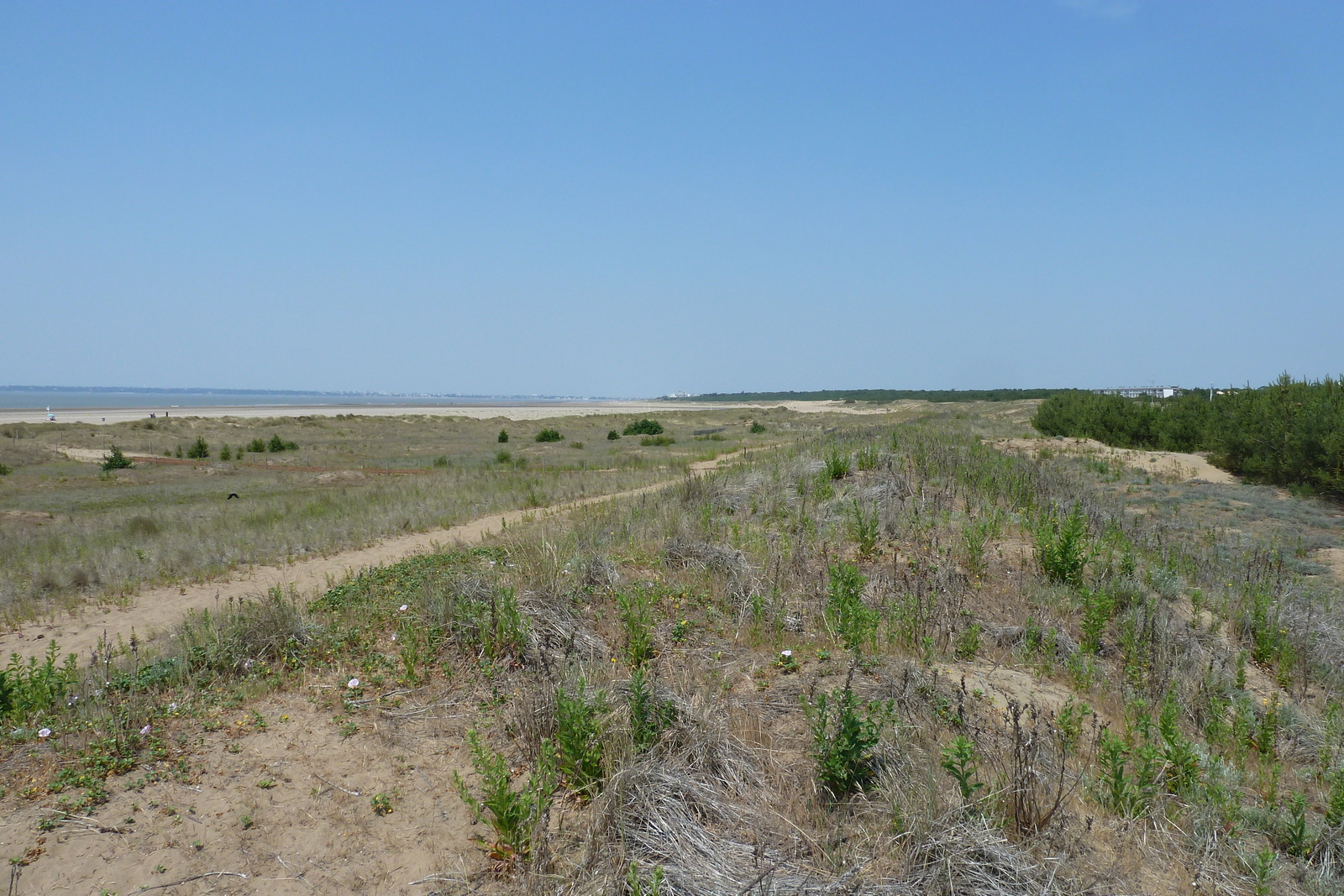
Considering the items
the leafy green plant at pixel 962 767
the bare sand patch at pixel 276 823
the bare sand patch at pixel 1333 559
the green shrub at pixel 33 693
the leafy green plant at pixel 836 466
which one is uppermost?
the leafy green plant at pixel 836 466

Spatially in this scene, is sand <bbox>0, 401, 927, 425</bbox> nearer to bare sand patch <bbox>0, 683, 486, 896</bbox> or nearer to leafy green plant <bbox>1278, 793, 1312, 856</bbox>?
bare sand patch <bbox>0, 683, 486, 896</bbox>

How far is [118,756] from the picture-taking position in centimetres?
430

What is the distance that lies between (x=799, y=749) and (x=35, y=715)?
205 inches

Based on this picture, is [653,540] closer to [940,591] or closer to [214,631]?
[940,591]

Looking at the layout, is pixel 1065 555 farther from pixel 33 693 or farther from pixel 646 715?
pixel 33 693

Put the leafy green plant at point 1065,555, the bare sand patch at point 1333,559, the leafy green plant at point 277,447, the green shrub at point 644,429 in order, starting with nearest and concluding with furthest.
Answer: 1. the leafy green plant at point 1065,555
2. the bare sand patch at point 1333,559
3. the leafy green plant at point 277,447
4. the green shrub at point 644,429

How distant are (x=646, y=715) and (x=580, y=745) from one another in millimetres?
506

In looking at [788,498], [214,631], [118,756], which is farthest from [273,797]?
[788,498]

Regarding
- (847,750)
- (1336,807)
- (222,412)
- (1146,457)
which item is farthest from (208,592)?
(222,412)

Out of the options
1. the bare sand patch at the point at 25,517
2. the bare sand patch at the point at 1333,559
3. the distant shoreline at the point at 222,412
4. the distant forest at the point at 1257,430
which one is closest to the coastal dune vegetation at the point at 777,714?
the bare sand patch at the point at 1333,559

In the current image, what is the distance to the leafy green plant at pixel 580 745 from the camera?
3969mm

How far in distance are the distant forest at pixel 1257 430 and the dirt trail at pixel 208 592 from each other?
18.5 m

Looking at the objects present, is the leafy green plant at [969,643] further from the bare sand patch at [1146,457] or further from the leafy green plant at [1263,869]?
the bare sand patch at [1146,457]

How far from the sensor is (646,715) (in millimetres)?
4332
